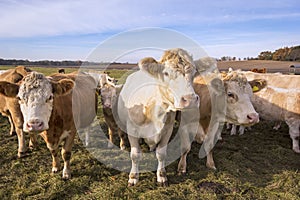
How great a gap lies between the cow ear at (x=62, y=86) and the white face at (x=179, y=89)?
54.4 inches

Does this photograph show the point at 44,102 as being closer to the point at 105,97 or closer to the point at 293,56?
the point at 105,97

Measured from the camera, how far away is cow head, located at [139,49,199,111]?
3.13m

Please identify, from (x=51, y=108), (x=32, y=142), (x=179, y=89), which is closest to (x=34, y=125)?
(x=51, y=108)

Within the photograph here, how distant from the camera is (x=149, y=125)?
3.90 meters

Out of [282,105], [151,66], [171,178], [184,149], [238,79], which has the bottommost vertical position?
[171,178]

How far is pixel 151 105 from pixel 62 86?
4.29 ft

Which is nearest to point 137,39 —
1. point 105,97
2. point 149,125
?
point 149,125

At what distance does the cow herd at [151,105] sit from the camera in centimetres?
331

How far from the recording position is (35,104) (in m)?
3.30

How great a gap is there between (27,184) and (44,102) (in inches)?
58.4

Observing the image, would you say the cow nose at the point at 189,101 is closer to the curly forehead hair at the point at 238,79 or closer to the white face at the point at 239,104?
the white face at the point at 239,104

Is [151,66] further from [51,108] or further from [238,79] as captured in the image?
[238,79]

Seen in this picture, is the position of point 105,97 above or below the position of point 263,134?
above

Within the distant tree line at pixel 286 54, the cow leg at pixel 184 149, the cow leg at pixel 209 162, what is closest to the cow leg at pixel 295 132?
the cow leg at pixel 209 162
